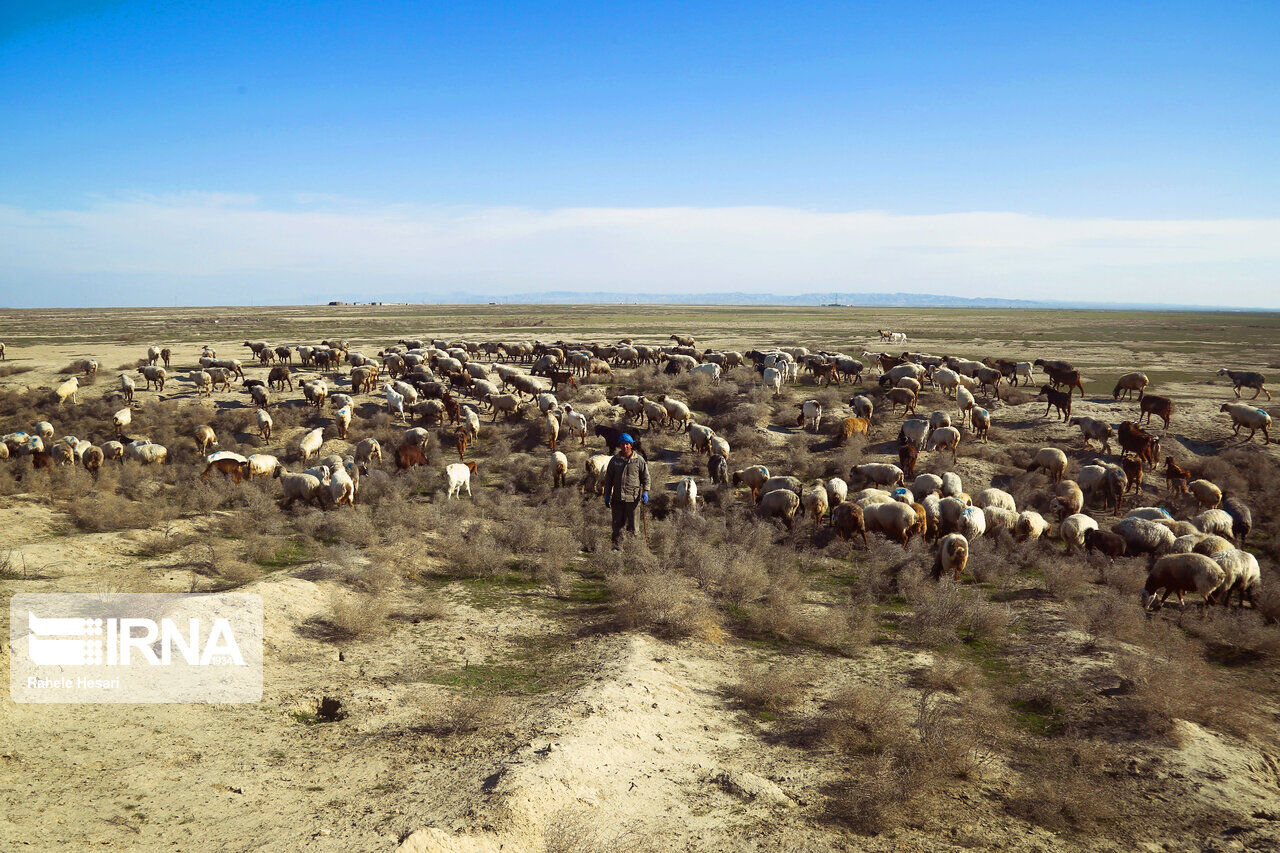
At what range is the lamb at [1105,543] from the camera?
13.0 metres

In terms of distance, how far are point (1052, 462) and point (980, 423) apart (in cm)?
358

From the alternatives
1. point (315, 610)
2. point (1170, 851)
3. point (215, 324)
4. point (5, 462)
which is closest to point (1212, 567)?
point (1170, 851)

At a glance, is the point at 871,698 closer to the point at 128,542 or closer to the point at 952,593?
the point at 952,593

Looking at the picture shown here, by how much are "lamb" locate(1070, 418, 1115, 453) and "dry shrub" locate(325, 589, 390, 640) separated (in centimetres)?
2092

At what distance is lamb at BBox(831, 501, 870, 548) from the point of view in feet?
46.3

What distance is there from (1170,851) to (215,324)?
8831cm

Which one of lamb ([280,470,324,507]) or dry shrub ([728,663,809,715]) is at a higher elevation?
lamb ([280,470,324,507])

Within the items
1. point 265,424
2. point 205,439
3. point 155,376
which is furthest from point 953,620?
point 155,376

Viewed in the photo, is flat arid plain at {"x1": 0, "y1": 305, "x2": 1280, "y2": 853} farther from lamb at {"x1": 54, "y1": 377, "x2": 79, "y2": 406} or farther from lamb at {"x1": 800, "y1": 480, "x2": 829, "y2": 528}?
lamb at {"x1": 54, "y1": 377, "x2": 79, "y2": 406}

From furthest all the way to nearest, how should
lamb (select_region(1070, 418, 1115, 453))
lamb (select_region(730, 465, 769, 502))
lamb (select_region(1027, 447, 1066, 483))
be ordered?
lamb (select_region(1070, 418, 1115, 453)), lamb (select_region(1027, 447, 1066, 483)), lamb (select_region(730, 465, 769, 502))

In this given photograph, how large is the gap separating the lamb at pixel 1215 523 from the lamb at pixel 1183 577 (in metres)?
3.58

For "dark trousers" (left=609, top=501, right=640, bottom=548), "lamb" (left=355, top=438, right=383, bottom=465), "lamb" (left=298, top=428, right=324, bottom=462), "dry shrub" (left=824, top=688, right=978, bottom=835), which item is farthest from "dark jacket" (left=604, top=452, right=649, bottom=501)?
"lamb" (left=298, top=428, right=324, bottom=462)

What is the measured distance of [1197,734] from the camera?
7.40m

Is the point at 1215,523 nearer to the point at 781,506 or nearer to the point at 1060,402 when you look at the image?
the point at 781,506
